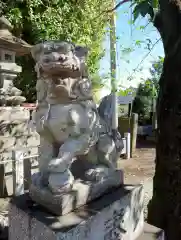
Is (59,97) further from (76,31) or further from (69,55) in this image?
(76,31)

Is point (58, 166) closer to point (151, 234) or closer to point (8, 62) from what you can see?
point (151, 234)

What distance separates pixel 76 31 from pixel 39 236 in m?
5.70

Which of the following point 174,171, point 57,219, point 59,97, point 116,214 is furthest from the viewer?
point 174,171

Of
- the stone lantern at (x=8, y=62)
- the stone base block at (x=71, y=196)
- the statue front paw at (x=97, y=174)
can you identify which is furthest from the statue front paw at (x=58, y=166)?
the stone lantern at (x=8, y=62)

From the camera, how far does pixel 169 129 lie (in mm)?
2164

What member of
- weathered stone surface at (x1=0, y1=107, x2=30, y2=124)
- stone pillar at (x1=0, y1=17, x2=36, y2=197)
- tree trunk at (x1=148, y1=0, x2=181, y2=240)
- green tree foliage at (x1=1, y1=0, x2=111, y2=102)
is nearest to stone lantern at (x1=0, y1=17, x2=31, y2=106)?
stone pillar at (x1=0, y1=17, x2=36, y2=197)

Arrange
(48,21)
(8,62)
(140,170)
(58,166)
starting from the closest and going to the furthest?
(58,166) < (8,62) < (48,21) < (140,170)

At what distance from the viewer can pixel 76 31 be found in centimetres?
621

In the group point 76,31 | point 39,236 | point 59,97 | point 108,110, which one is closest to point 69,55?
point 59,97

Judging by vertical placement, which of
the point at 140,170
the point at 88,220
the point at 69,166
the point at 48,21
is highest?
the point at 48,21

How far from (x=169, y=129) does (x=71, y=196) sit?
118cm

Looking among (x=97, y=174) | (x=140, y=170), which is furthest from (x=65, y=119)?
(x=140, y=170)

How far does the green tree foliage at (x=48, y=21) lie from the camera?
5.33 metres

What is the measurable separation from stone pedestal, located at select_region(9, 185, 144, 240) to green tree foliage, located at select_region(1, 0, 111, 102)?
3976 mm
